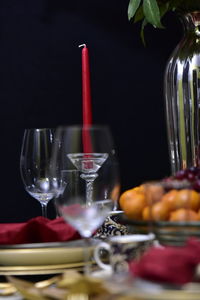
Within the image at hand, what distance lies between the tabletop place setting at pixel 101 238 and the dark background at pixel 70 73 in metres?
1.31

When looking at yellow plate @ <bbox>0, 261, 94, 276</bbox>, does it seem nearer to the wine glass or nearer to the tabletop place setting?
the tabletop place setting

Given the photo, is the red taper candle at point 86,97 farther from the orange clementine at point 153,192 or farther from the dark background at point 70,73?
the dark background at point 70,73

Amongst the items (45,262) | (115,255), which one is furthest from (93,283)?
(45,262)

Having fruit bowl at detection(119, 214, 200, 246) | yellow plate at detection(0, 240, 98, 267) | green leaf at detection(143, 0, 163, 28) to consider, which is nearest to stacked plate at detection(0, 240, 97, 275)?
yellow plate at detection(0, 240, 98, 267)

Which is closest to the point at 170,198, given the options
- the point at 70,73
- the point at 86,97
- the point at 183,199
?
the point at 183,199

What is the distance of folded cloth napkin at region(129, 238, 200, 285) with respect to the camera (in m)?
0.56

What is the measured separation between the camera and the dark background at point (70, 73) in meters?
2.17

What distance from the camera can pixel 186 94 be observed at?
1.17 metres

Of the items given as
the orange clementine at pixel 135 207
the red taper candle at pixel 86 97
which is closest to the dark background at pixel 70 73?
the red taper candle at pixel 86 97

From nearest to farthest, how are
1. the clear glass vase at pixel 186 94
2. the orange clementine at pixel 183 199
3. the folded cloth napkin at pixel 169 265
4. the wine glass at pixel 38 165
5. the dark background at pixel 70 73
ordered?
the folded cloth napkin at pixel 169 265
the orange clementine at pixel 183 199
the wine glass at pixel 38 165
the clear glass vase at pixel 186 94
the dark background at pixel 70 73

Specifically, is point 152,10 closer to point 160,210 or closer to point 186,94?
point 186,94

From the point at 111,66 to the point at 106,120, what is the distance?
0.59ft

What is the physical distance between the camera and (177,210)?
68cm

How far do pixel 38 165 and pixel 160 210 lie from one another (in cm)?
34
